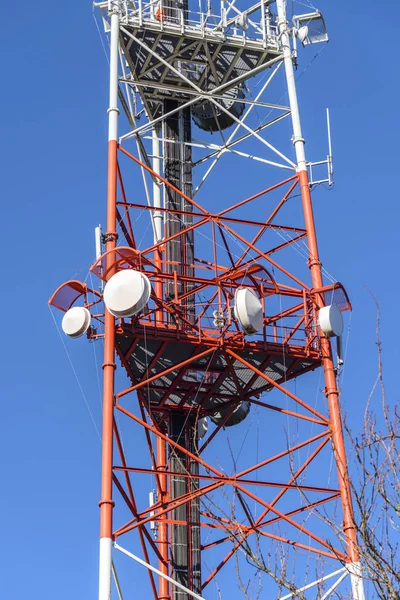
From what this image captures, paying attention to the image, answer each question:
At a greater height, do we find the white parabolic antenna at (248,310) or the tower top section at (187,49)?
the tower top section at (187,49)

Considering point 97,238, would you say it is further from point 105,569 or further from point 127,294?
point 105,569

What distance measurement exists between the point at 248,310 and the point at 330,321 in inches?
99.5

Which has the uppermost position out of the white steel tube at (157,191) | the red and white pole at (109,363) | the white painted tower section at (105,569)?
the white steel tube at (157,191)

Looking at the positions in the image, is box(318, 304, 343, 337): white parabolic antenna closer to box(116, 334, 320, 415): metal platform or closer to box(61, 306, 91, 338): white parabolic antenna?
box(116, 334, 320, 415): metal platform

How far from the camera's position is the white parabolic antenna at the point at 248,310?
29.9 metres

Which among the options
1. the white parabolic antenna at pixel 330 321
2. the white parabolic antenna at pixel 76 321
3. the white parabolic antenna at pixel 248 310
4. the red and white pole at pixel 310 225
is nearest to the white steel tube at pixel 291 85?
the red and white pole at pixel 310 225

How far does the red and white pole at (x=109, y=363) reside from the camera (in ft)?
89.6

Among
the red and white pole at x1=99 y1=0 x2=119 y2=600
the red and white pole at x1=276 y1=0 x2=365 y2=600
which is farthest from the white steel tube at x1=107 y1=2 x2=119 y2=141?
the red and white pole at x1=276 y1=0 x2=365 y2=600

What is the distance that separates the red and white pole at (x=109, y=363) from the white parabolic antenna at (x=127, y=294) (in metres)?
0.89

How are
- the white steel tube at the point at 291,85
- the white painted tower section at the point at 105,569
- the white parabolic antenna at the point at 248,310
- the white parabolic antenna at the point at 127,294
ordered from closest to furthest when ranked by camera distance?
the white painted tower section at the point at 105,569 → the white parabolic antenna at the point at 127,294 → the white parabolic antenna at the point at 248,310 → the white steel tube at the point at 291,85

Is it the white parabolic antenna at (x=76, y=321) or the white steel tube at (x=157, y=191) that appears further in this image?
the white steel tube at (x=157, y=191)

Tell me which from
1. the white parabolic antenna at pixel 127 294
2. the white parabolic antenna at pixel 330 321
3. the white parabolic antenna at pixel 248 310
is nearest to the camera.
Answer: the white parabolic antenna at pixel 127 294

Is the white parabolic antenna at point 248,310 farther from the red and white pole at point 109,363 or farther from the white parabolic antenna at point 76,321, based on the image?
the white parabolic antenna at point 76,321

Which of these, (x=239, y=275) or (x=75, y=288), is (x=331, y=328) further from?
(x=75, y=288)
